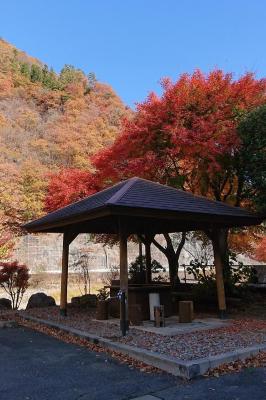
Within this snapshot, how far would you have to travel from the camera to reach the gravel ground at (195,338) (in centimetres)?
582

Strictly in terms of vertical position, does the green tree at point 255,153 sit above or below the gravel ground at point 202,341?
above

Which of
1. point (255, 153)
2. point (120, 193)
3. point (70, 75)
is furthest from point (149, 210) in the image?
point (70, 75)

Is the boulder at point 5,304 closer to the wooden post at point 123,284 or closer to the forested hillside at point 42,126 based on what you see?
the wooden post at point 123,284

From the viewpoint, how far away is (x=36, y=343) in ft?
23.9

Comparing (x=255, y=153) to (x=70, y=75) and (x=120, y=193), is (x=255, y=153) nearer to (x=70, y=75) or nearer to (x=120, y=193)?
(x=120, y=193)

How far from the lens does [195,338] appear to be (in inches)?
267

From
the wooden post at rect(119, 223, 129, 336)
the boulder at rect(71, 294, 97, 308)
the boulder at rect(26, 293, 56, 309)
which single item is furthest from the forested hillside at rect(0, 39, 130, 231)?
the wooden post at rect(119, 223, 129, 336)

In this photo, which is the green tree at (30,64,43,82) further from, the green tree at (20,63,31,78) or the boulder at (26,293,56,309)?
the boulder at (26,293,56,309)

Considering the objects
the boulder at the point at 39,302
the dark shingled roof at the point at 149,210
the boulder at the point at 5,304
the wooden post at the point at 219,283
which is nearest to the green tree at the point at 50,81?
the boulder at the point at 5,304

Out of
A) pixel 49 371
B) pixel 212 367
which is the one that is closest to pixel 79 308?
pixel 49 371

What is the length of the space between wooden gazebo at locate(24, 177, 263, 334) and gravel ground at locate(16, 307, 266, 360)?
2.85ft

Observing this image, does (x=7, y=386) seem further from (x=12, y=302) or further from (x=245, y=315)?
(x=12, y=302)

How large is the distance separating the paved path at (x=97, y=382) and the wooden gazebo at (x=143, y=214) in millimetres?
2178

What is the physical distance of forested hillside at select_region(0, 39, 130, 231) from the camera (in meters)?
24.1
